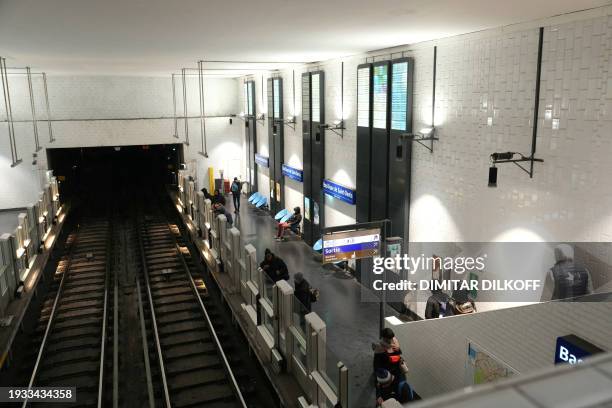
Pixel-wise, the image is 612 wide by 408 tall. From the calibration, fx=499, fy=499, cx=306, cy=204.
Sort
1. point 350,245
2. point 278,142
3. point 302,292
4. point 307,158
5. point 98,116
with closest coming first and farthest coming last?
point 350,245, point 302,292, point 307,158, point 278,142, point 98,116

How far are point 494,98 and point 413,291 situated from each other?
4430 mm

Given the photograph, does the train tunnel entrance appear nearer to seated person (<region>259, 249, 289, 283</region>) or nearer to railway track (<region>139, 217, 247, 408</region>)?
railway track (<region>139, 217, 247, 408</region>)

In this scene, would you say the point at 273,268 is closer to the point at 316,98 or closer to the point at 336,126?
the point at 336,126

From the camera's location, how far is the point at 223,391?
336 inches

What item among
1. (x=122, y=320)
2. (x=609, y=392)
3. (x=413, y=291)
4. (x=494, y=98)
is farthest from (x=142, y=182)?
(x=609, y=392)

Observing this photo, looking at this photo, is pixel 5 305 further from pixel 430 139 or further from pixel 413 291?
pixel 430 139

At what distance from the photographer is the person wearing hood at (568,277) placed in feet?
21.8

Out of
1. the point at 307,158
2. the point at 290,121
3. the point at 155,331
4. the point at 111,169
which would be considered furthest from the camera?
the point at 111,169

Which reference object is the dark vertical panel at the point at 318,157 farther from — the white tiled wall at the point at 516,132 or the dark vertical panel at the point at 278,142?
the white tiled wall at the point at 516,132

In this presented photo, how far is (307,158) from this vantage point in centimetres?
1591

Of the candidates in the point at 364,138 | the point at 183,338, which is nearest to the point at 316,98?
the point at 364,138

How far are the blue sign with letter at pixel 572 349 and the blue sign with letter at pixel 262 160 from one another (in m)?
16.4

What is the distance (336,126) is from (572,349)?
9843 mm

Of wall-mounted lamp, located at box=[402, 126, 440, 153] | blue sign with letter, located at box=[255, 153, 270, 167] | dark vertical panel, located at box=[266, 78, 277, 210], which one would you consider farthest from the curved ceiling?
blue sign with letter, located at box=[255, 153, 270, 167]
